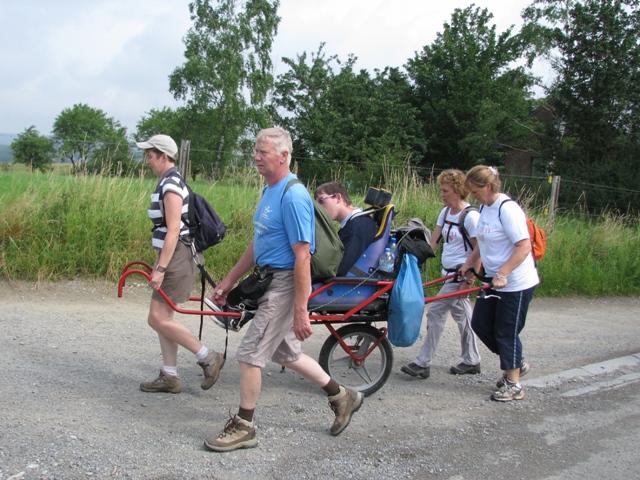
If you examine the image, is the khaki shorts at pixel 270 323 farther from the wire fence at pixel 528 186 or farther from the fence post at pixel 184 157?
the fence post at pixel 184 157

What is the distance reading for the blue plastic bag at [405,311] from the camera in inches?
175

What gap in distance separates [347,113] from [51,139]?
27.4 metres

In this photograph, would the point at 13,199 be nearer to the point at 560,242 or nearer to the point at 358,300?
the point at 358,300

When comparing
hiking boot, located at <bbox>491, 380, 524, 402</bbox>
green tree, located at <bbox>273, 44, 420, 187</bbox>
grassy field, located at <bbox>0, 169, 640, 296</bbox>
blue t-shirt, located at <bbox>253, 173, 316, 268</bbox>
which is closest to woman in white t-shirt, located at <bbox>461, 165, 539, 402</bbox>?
hiking boot, located at <bbox>491, 380, 524, 402</bbox>

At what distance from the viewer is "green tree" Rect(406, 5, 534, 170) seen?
127ft

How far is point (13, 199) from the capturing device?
828cm

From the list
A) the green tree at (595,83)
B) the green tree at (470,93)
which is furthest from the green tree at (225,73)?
the green tree at (595,83)

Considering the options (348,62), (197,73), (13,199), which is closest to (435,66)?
(348,62)

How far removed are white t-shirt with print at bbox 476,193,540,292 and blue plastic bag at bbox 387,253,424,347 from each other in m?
0.70

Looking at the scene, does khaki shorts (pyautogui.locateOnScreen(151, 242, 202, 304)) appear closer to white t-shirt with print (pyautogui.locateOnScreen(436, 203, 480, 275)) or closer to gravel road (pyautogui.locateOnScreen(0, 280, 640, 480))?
gravel road (pyautogui.locateOnScreen(0, 280, 640, 480))

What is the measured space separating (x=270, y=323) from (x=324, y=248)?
59 centimetres

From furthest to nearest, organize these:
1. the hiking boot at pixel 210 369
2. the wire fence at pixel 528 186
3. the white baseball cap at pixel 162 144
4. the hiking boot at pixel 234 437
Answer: the wire fence at pixel 528 186, the hiking boot at pixel 210 369, the white baseball cap at pixel 162 144, the hiking boot at pixel 234 437

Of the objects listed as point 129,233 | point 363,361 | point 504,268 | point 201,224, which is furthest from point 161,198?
point 129,233

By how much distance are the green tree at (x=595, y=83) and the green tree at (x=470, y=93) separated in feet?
15.4
